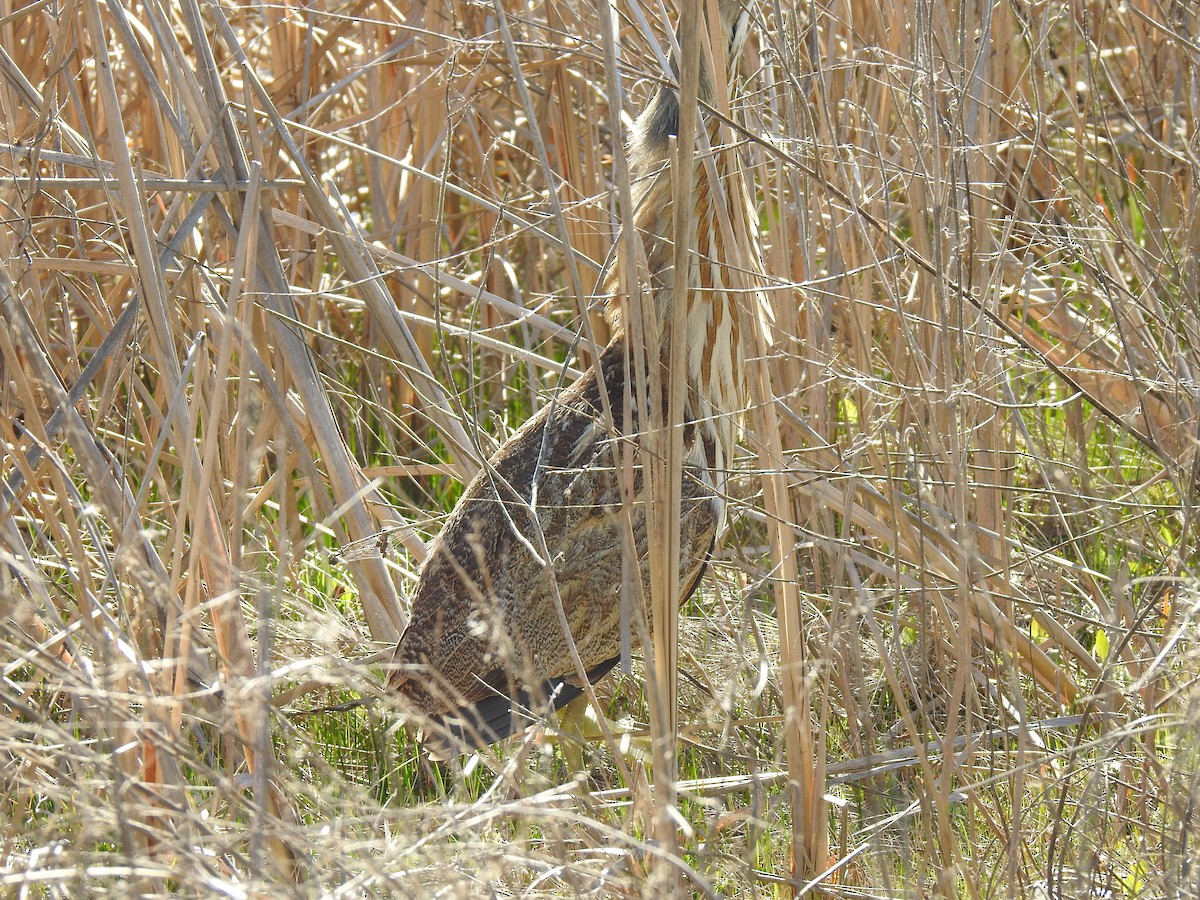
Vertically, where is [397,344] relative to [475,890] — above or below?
above

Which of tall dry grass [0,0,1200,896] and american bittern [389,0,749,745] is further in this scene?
american bittern [389,0,749,745]

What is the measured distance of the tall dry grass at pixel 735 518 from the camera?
132 cm

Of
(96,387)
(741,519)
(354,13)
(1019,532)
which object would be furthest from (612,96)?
(96,387)

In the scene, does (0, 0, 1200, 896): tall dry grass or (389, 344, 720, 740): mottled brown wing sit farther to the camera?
(389, 344, 720, 740): mottled brown wing

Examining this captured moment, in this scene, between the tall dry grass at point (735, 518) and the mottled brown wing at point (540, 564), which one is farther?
the mottled brown wing at point (540, 564)

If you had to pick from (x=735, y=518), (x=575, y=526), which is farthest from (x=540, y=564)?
(x=735, y=518)

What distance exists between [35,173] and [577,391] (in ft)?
3.07

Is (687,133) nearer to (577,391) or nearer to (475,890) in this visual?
(475,890)

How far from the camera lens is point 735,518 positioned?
2252 millimetres

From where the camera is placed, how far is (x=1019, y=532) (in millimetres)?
2451

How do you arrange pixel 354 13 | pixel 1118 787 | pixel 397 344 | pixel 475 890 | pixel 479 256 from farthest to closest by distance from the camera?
pixel 479 256 < pixel 354 13 < pixel 397 344 < pixel 1118 787 < pixel 475 890

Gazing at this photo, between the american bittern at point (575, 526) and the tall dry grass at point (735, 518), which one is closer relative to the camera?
the tall dry grass at point (735, 518)

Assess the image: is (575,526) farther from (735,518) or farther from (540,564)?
(735,518)

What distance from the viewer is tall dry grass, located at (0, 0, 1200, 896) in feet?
4.32
